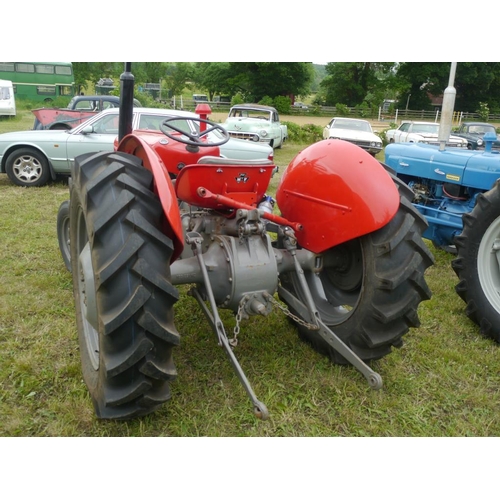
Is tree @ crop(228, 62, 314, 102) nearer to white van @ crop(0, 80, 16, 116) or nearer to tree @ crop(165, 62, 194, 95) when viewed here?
tree @ crop(165, 62, 194, 95)

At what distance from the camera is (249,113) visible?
16.2 meters

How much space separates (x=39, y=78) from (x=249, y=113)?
16751mm

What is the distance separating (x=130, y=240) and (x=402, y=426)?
1.67 metres

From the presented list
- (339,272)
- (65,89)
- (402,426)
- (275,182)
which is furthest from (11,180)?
(65,89)

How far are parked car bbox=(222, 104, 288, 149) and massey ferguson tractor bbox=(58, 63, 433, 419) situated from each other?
1185 centimetres

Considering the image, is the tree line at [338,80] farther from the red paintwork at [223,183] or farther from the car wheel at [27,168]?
the red paintwork at [223,183]

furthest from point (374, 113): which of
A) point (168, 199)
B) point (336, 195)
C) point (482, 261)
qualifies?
point (168, 199)

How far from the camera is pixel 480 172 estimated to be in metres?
4.48

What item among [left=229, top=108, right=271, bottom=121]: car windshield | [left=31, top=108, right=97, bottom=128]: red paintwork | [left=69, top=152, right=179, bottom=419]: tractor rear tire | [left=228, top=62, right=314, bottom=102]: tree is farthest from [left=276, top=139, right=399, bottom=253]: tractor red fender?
[left=228, top=62, right=314, bottom=102]: tree

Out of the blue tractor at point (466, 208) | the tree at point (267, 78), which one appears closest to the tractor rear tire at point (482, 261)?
the blue tractor at point (466, 208)

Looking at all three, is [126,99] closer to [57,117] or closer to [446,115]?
[446,115]

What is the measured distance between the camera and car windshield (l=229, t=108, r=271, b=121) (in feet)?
52.6

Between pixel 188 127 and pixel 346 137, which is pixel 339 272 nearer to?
pixel 188 127

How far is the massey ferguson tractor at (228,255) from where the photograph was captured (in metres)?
1.95
